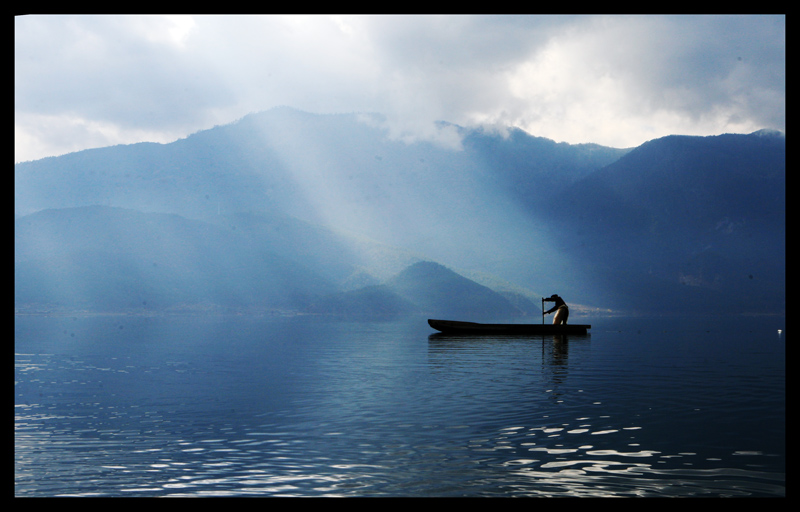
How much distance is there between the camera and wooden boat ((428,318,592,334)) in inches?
3162

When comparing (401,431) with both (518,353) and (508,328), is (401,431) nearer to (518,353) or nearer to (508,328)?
(518,353)

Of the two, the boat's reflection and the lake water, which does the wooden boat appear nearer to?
the boat's reflection

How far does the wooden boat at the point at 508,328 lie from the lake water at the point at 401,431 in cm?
3467

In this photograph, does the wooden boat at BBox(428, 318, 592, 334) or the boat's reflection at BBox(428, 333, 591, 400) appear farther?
the wooden boat at BBox(428, 318, 592, 334)

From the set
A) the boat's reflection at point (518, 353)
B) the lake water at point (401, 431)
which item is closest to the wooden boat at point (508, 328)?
the boat's reflection at point (518, 353)

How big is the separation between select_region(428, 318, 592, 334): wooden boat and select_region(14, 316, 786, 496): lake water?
1365 inches

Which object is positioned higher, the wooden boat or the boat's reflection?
the wooden boat

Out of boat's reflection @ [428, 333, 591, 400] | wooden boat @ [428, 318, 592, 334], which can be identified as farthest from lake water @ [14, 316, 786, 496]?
wooden boat @ [428, 318, 592, 334]

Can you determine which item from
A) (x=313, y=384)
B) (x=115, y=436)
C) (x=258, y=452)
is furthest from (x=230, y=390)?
(x=258, y=452)

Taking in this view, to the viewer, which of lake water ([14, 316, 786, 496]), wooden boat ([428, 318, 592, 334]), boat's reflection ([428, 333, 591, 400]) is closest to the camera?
lake water ([14, 316, 786, 496])

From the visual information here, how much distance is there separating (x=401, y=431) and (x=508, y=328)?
60.2 m

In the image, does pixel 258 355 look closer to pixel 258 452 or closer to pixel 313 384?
pixel 313 384

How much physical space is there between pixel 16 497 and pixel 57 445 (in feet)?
20.3
